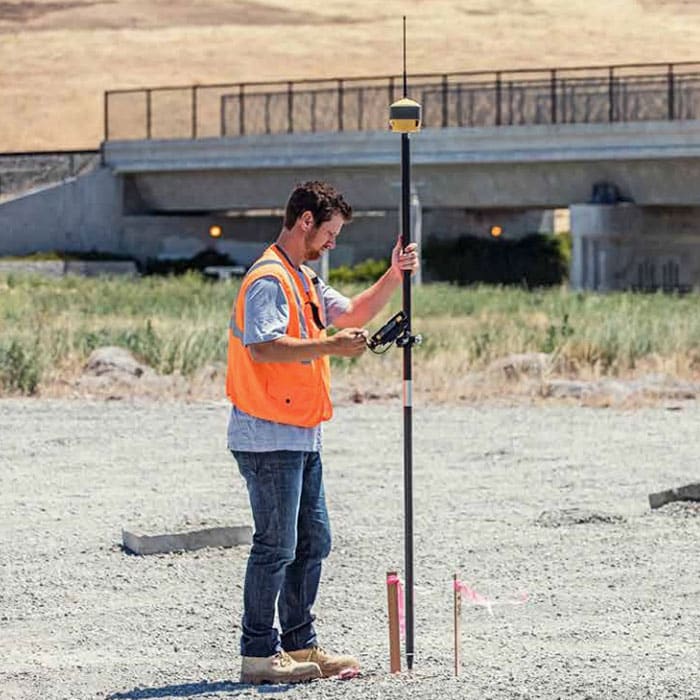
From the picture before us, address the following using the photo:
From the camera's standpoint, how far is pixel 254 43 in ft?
366

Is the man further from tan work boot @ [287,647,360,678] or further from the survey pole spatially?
the survey pole

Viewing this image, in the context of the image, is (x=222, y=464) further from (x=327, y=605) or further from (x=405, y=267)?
(x=405, y=267)

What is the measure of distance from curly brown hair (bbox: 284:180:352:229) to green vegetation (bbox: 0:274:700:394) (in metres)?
15.0

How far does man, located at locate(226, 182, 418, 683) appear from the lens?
25.0ft

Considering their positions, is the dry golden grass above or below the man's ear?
above

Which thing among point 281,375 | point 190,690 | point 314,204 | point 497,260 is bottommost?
point 190,690

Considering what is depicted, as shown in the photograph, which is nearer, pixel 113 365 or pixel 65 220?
pixel 113 365

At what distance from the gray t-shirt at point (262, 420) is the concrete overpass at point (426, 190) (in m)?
45.0

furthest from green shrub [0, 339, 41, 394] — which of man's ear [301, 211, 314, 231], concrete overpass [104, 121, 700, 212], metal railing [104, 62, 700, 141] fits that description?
metal railing [104, 62, 700, 141]

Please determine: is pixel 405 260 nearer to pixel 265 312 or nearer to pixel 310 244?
pixel 310 244

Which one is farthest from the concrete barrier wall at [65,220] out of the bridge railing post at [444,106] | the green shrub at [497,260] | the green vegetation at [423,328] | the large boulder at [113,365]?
the large boulder at [113,365]

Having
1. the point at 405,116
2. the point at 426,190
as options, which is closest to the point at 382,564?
the point at 405,116

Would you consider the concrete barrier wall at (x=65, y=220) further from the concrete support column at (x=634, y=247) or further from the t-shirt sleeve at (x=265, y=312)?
the t-shirt sleeve at (x=265, y=312)

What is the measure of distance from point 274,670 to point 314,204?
5.88 ft
